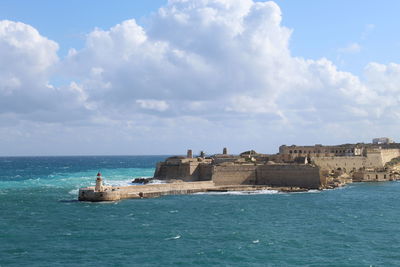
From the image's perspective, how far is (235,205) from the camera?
42250 mm

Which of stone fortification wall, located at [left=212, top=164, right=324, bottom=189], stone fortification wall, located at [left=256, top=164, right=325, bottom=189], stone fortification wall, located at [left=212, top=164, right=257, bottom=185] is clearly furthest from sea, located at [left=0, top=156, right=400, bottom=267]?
stone fortification wall, located at [left=212, top=164, right=257, bottom=185]

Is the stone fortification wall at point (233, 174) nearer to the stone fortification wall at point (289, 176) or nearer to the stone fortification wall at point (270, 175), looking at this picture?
the stone fortification wall at point (270, 175)

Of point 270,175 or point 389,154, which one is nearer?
point 270,175

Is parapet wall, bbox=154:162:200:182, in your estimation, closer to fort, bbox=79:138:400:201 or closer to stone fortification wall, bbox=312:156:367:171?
fort, bbox=79:138:400:201

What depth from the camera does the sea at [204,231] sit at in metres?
23.5

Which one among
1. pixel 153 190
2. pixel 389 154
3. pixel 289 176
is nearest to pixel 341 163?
pixel 289 176

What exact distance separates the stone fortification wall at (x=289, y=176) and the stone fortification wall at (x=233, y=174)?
0.90m

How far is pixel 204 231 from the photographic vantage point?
30094 mm

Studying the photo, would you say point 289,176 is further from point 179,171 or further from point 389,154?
point 389,154

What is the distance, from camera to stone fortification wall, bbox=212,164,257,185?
189 feet

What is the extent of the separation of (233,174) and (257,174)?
3.25m

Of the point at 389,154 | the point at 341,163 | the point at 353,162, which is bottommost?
the point at 341,163

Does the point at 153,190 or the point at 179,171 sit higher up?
→ the point at 179,171

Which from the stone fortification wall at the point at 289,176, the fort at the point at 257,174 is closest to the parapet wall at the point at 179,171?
the fort at the point at 257,174
